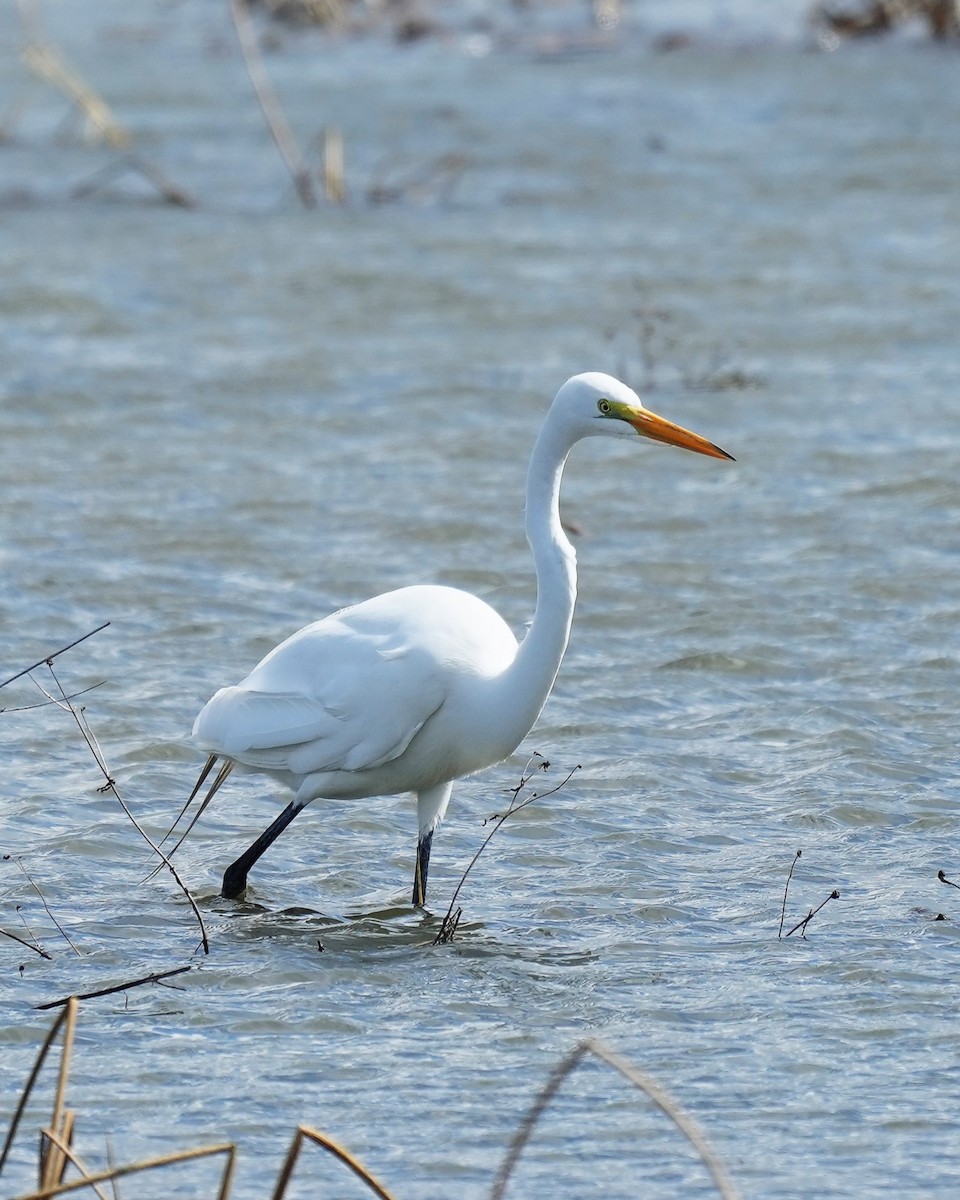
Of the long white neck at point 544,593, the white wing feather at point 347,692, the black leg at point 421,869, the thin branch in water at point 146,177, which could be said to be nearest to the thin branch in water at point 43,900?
the white wing feather at point 347,692

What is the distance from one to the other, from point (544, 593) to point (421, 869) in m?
0.77

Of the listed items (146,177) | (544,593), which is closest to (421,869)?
(544,593)

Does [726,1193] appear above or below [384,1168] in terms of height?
above

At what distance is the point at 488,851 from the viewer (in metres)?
5.60

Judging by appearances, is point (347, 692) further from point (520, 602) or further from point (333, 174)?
point (333, 174)

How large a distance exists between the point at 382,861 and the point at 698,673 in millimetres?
1797

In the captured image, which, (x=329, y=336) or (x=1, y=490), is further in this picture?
(x=329, y=336)

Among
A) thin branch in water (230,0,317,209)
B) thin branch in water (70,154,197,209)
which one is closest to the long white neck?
thin branch in water (230,0,317,209)

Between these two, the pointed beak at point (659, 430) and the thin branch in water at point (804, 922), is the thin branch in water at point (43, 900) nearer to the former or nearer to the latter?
the thin branch in water at point (804, 922)

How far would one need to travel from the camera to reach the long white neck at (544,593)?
189 inches

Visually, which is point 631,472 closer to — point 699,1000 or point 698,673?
point 698,673

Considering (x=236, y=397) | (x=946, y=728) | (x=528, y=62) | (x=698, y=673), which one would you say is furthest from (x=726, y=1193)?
(x=528, y=62)

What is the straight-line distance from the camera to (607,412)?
15.8 feet

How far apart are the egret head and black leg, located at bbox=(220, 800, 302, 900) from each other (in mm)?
1156
